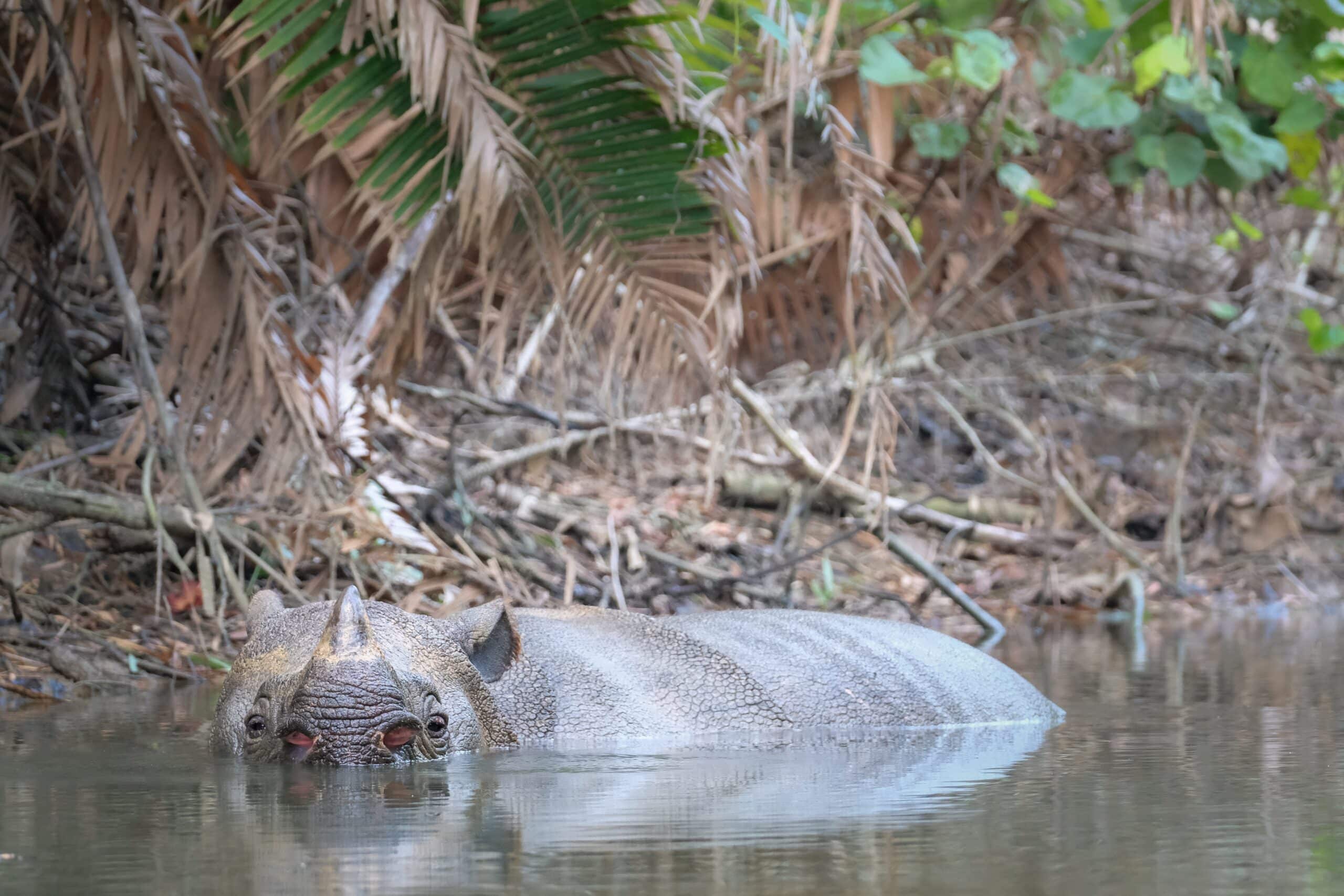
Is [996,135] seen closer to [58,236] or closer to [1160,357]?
[58,236]

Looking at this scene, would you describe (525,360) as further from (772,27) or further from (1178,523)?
(772,27)

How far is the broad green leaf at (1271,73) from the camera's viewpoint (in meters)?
7.45

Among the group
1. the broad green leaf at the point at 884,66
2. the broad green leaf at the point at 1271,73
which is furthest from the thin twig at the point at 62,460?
the broad green leaf at the point at 1271,73

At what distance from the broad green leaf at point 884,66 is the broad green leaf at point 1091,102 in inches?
54.4

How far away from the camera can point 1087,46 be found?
7.73 m

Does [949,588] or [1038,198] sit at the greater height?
[1038,198]

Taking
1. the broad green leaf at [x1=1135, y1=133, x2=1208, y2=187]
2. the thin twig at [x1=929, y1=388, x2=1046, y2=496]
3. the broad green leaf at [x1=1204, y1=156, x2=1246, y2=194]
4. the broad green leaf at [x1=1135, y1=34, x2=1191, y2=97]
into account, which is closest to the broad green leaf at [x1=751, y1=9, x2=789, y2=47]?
the broad green leaf at [x1=1135, y1=34, x2=1191, y2=97]

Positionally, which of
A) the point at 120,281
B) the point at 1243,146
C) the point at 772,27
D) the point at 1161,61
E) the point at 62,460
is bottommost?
the point at 62,460

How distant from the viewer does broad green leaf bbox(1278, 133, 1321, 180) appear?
26.6ft

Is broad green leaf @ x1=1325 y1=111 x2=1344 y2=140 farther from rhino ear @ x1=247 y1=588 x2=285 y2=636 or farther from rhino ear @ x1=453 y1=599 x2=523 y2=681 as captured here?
rhino ear @ x1=247 y1=588 x2=285 y2=636

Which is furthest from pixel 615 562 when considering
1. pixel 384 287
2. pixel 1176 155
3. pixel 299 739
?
pixel 299 739

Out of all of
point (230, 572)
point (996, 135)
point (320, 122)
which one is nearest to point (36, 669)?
point (230, 572)

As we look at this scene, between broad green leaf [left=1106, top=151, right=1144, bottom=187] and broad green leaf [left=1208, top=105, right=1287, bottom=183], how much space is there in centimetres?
87

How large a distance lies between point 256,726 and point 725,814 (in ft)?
4.33
